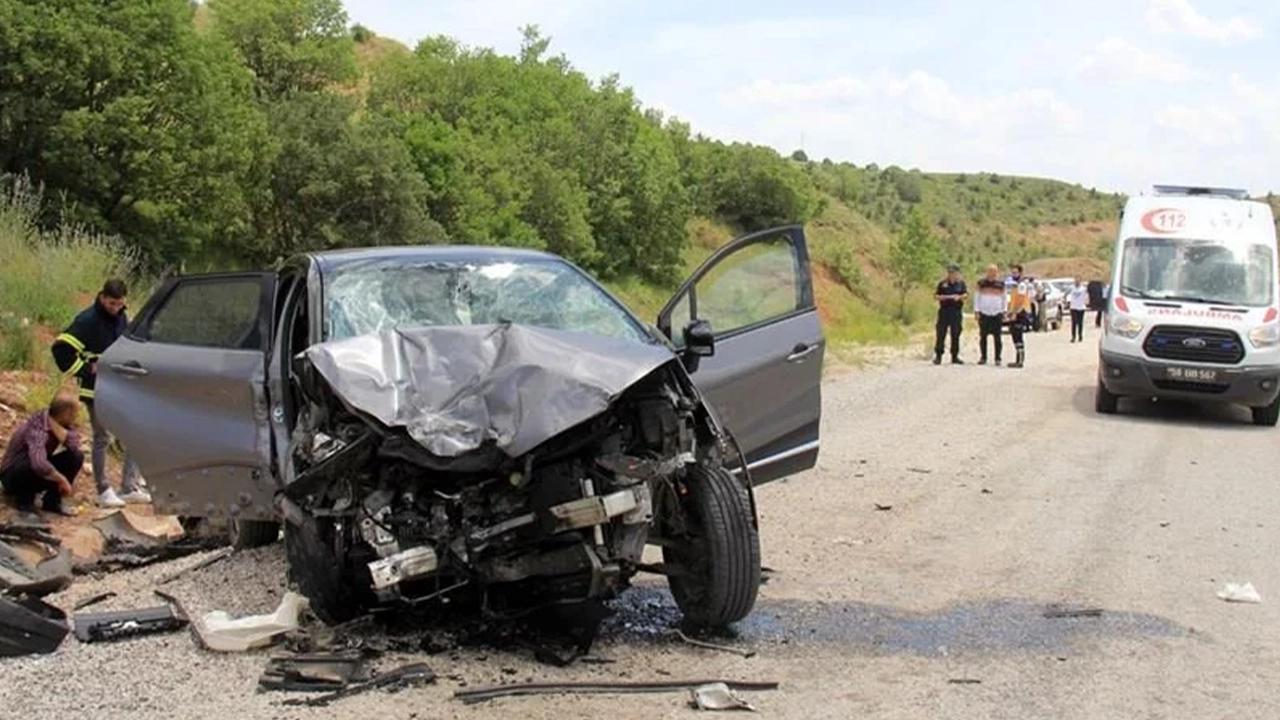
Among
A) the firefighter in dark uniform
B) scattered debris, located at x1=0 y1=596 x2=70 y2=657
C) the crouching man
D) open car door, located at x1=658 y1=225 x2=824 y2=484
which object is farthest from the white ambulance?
scattered debris, located at x1=0 y1=596 x2=70 y2=657

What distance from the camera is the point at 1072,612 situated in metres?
6.83

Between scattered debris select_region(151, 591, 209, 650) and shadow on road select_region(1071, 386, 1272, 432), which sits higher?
scattered debris select_region(151, 591, 209, 650)

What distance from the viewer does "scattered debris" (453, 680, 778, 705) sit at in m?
5.30

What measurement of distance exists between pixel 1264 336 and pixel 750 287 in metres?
10.3

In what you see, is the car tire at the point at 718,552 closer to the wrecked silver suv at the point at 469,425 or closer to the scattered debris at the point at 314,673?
the wrecked silver suv at the point at 469,425

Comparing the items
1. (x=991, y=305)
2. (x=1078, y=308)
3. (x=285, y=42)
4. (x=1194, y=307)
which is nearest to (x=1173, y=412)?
(x=1194, y=307)

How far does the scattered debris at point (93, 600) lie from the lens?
685cm

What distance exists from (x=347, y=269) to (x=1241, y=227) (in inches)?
526

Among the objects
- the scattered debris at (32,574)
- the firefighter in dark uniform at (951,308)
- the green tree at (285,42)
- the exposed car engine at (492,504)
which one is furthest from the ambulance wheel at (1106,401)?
the green tree at (285,42)

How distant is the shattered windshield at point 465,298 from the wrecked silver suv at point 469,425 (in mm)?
13

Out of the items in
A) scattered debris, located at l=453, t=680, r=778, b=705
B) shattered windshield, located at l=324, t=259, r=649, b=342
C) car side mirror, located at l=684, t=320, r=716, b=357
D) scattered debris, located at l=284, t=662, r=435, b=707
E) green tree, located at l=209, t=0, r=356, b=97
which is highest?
green tree, located at l=209, t=0, r=356, b=97

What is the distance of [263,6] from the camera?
41.1 m

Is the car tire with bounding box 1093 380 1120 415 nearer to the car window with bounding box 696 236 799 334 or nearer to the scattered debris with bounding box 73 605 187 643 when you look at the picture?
the car window with bounding box 696 236 799 334

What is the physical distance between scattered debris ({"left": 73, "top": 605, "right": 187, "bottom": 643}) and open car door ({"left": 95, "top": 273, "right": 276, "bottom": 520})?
716mm
